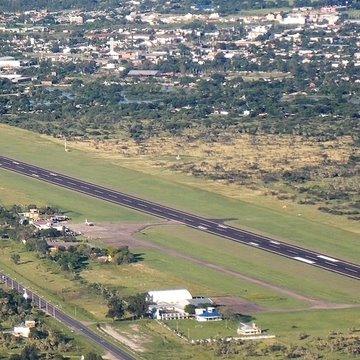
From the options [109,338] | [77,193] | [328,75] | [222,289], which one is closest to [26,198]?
[77,193]

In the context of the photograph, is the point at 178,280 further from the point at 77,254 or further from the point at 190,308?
the point at 77,254

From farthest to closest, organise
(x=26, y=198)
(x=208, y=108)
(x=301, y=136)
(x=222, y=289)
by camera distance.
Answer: (x=208, y=108) → (x=301, y=136) → (x=26, y=198) → (x=222, y=289)

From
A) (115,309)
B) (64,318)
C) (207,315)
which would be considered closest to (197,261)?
(207,315)

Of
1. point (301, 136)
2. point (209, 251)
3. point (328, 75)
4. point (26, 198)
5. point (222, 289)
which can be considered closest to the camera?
point (222, 289)

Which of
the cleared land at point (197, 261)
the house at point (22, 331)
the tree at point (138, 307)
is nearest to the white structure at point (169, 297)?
the tree at point (138, 307)

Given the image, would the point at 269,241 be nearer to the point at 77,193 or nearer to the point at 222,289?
the point at 222,289

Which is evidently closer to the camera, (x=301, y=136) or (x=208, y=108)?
(x=301, y=136)
